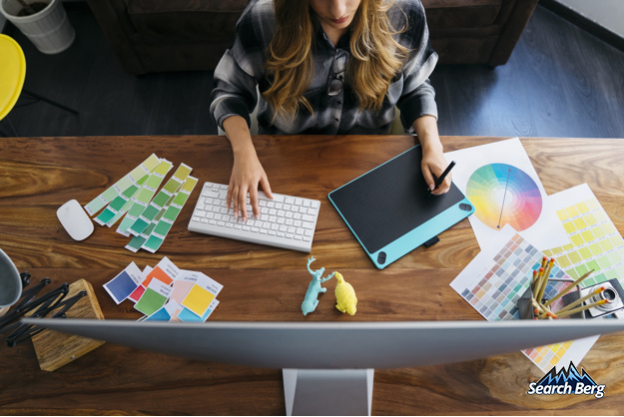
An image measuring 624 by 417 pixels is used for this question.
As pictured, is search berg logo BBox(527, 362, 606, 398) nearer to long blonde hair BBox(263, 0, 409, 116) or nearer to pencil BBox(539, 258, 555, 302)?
pencil BBox(539, 258, 555, 302)

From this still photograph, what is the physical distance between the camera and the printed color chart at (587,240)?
2.84ft

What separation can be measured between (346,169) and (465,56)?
1418 mm

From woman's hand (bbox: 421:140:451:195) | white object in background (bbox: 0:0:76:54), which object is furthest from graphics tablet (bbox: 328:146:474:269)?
white object in background (bbox: 0:0:76:54)

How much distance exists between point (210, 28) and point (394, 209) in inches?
55.5

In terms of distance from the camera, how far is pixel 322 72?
3.30 feet

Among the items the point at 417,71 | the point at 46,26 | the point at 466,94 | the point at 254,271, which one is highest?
the point at 417,71

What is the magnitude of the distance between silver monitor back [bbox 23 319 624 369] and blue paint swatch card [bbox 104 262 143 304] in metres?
0.38

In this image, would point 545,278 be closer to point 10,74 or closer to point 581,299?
point 581,299

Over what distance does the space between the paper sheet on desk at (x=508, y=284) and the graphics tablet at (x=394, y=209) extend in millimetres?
107

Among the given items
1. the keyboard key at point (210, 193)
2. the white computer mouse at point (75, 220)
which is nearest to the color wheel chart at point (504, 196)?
the keyboard key at point (210, 193)

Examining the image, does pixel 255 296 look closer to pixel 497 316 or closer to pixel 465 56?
pixel 497 316

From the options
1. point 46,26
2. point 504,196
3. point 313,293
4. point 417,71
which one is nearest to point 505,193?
point 504,196

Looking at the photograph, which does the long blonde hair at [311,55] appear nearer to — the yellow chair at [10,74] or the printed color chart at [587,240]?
the printed color chart at [587,240]

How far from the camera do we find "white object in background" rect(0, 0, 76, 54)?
6.69ft
